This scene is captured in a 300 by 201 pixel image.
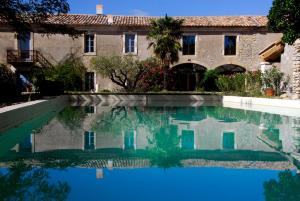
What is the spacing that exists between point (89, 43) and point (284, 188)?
27.2m

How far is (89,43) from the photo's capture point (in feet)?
102

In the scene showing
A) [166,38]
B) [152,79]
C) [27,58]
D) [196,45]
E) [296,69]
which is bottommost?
[152,79]

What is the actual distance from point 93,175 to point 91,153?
1.94 m

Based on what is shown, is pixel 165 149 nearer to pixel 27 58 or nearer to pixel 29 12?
pixel 29 12

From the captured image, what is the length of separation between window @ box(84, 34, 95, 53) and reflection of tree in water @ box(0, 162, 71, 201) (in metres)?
25.4

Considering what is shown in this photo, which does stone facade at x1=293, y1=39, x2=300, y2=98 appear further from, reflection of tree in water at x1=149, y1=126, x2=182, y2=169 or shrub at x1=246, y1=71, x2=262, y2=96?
reflection of tree in water at x1=149, y1=126, x2=182, y2=169

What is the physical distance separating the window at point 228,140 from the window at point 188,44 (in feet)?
70.5

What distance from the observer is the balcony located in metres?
29.5

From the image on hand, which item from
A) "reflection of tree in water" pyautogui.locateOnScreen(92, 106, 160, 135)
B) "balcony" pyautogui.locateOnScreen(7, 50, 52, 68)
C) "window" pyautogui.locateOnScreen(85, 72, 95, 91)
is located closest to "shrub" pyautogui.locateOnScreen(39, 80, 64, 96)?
"window" pyautogui.locateOnScreen(85, 72, 95, 91)

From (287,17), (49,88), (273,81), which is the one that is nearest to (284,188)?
(287,17)

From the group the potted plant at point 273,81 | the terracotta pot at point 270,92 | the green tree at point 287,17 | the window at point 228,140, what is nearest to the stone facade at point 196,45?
the potted plant at point 273,81

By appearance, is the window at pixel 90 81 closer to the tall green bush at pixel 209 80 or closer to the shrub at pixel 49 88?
the shrub at pixel 49 88

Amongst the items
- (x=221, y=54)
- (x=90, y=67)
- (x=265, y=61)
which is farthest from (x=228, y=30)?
(x=90, y=67)

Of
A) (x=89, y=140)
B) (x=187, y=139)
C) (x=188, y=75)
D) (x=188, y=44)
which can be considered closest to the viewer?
(x=89, y=140)
